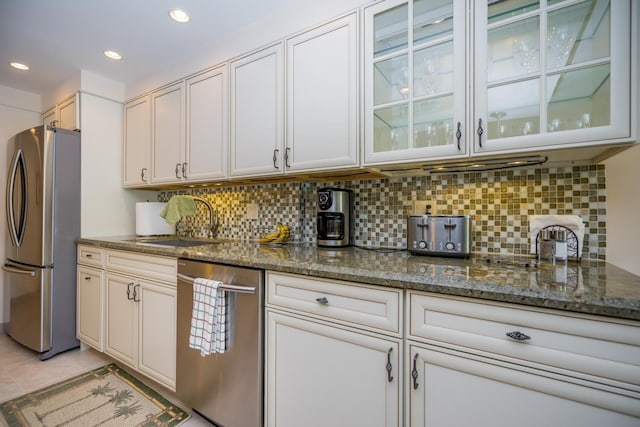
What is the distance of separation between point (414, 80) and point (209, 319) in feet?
4.97

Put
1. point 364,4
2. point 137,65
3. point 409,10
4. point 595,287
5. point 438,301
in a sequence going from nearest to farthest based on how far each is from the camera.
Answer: point 595,287 < point 438,301 < point 409,10 < point 364,4 < point 137,65

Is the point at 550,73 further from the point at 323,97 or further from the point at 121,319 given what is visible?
the point at 121,319

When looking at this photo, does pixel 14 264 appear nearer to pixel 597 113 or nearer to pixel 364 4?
pixel 364 4

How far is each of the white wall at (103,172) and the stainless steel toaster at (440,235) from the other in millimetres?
2712

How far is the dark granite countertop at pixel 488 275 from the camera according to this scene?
79 centimetres

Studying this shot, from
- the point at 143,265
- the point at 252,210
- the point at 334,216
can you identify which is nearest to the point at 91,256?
the point at 143,265

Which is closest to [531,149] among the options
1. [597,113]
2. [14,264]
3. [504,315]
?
[597,113]

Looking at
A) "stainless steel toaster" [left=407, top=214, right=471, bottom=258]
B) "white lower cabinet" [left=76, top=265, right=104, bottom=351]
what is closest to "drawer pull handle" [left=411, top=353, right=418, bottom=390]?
"stainless steel toaster" [left=407, top=214, right=471, bottom=258]

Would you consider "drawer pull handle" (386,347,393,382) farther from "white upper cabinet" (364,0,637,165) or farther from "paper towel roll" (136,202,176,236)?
"paper towel roll" (136,202,176,236)

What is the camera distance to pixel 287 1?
1711 millimetres

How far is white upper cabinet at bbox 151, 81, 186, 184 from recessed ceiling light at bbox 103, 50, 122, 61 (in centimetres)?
33

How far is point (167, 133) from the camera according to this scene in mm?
2422

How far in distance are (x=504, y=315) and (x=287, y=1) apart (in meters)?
1.90

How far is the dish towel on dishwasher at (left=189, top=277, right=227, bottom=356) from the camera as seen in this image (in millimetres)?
1415
